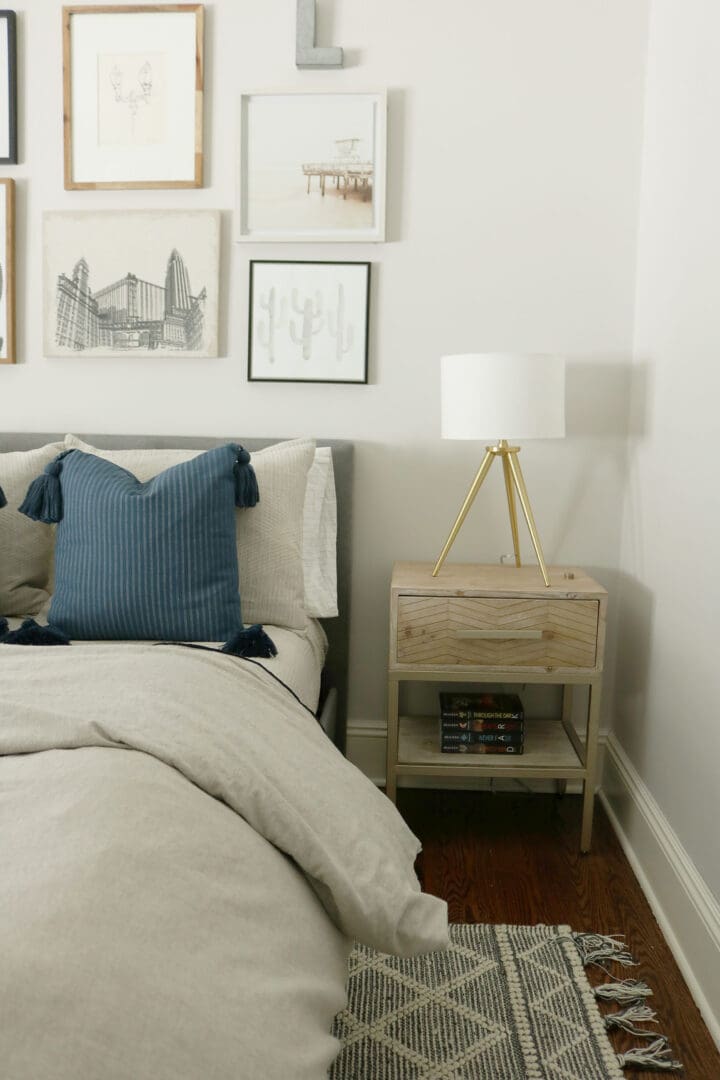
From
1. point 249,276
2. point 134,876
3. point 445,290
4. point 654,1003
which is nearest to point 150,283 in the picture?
point 249,276

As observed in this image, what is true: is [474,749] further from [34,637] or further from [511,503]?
[34,637]

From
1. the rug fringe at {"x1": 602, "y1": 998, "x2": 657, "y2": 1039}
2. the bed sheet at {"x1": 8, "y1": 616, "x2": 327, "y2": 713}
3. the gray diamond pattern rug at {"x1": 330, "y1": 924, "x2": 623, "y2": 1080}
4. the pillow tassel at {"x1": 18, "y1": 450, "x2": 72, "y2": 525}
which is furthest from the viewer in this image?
the pillow tassel at {"x1": 18, "y1": 450, "x2": 72, "y2": 525}

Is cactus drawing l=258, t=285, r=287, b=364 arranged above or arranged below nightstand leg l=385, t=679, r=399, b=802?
above

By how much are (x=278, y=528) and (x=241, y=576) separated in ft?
0.51

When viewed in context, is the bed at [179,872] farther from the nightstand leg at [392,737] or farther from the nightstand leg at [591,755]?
the nightstand leg at [591,755]

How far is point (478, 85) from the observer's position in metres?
2.56

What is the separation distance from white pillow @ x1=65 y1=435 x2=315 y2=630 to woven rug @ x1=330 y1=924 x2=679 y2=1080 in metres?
0.82

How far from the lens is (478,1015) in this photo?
168 cm

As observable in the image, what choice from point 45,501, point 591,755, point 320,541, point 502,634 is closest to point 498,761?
point 591,755

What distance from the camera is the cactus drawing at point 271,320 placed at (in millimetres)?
2656

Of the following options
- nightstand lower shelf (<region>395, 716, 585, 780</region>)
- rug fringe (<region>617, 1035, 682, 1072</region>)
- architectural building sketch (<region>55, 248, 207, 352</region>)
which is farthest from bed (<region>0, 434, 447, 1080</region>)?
architectural building sketch (<region>55, 248, 207, 352</region>)

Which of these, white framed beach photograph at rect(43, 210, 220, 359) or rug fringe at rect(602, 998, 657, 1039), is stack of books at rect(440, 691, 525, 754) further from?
white framed beach photograph at rect(43, 210, 220, 359)

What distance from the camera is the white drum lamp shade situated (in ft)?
7.47

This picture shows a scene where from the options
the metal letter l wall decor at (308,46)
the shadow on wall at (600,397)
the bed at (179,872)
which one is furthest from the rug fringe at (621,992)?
the metal letter l wall decor at (308,46)
